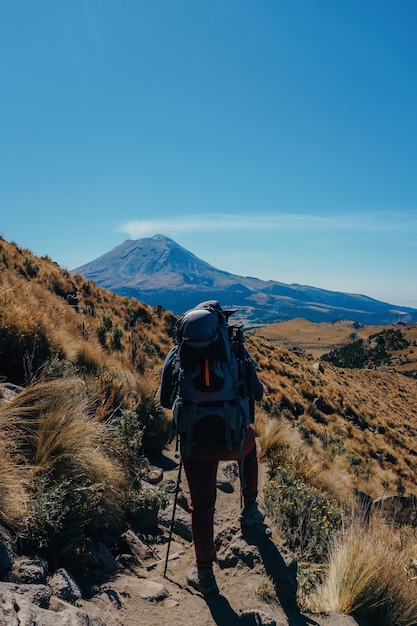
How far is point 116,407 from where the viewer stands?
5.71 meters

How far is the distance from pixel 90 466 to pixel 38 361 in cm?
275

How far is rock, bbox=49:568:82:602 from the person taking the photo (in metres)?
2.59

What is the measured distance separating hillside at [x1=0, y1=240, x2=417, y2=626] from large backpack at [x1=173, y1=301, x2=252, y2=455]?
111 cm

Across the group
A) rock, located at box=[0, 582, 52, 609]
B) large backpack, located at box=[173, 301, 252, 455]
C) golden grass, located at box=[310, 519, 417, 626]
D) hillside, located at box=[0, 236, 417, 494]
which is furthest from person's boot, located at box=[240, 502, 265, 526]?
hillside, located at box=[0, 236, 417, 494]

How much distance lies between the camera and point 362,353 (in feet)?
245

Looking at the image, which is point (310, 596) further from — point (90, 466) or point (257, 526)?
point (90, 466)

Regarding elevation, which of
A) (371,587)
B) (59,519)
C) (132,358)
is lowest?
(371,587)

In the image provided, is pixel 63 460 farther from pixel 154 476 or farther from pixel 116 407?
pixel 116 407

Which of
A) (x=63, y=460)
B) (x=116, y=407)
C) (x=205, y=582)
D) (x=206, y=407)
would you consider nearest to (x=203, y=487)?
(x=206, y=407)

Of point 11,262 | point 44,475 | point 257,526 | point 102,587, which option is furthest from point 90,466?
point 11,262

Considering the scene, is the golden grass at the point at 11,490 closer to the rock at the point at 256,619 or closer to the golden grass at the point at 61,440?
the golden grass at the point at 61,440

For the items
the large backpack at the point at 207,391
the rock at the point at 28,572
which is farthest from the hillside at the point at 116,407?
the large backpack at the point at 207,391

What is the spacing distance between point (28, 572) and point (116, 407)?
3.15 meters

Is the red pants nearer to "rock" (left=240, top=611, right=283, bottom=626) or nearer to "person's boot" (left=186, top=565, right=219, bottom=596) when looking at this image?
"person's boot" (left=186, top=565, right=219, bottom=596)
